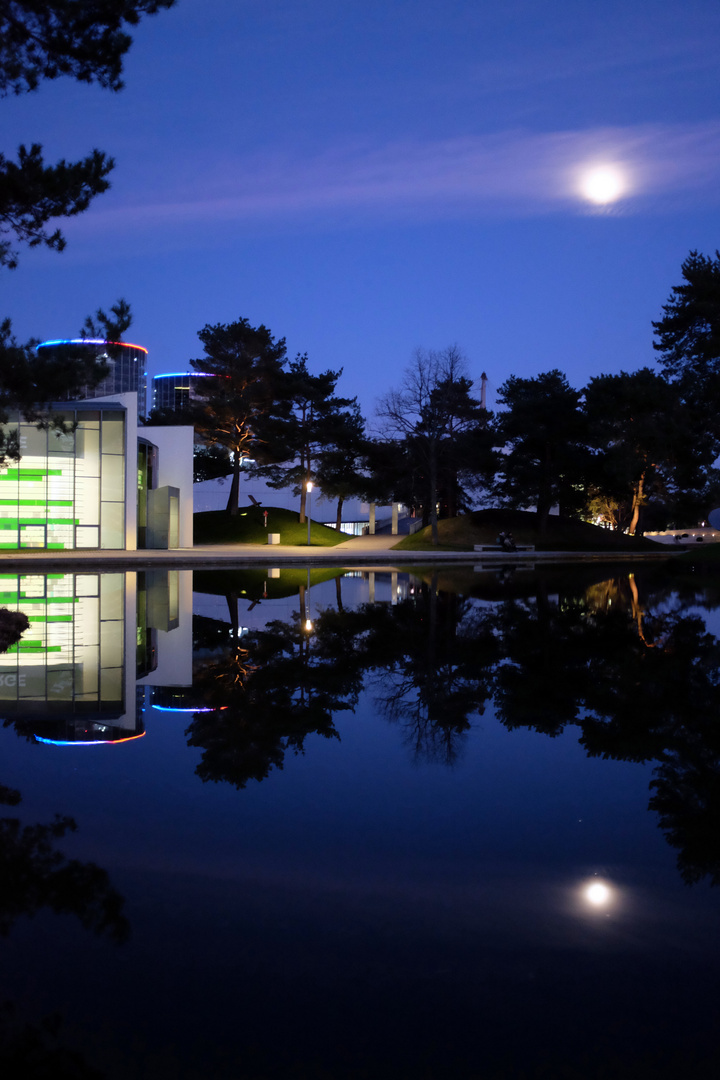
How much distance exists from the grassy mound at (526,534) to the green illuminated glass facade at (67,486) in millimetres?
16797

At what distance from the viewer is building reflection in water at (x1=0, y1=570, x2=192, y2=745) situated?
7043 mm

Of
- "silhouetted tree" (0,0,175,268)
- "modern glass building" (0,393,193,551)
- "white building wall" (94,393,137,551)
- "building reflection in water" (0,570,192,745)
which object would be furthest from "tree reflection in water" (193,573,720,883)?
"modern glass building" (0,393,193,551)

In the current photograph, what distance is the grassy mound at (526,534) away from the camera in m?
49.1

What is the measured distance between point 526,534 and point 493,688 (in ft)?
142

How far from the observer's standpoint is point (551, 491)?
2003 inches

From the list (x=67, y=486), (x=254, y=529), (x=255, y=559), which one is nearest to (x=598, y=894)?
(x=255, y=559)

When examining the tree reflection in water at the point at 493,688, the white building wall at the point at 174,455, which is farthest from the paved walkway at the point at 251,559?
the tree reflection in water at the point at 493,688

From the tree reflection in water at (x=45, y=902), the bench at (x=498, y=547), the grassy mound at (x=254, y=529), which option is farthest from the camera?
the grassy mound at (x=254, y=529)

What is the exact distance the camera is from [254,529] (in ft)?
175

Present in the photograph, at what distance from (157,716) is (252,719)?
0.89 m

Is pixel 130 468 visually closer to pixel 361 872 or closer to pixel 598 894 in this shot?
pixel 361 872

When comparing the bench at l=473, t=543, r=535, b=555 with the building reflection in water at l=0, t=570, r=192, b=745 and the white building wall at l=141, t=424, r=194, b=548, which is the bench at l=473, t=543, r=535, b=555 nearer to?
the white building wall at l=141, t=424, r=194, b=548

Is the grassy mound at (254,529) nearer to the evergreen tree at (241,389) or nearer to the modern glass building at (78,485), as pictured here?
the evergreen tree at (241,389)

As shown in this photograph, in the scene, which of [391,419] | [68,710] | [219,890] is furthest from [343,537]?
[219,890]
